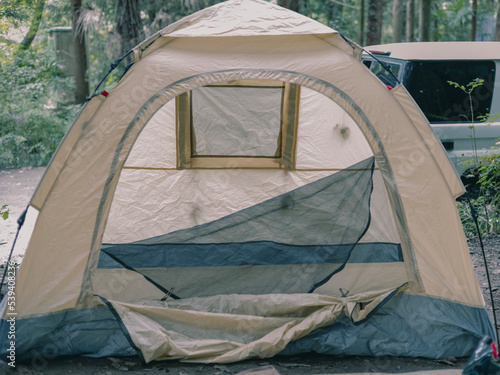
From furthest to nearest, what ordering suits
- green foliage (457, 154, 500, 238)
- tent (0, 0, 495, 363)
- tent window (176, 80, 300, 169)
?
green foliage (457, 154, 500, 238)
tent window (176, 80, 300, 169)
tent (0, 0, 495, 363)

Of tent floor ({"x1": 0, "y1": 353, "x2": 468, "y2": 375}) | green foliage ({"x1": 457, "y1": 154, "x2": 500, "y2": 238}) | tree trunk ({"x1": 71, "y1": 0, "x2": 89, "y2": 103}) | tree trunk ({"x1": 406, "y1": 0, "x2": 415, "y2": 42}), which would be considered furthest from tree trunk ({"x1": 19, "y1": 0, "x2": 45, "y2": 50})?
tent floor ({"x1": 0, "y1": 353, "x2": 468, "y2": 375})

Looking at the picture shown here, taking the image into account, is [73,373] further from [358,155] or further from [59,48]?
[59,48]

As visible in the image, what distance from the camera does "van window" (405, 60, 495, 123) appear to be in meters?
5.26

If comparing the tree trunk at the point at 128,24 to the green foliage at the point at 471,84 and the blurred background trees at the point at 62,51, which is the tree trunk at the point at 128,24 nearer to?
the blurred background trees at the point at 62,51

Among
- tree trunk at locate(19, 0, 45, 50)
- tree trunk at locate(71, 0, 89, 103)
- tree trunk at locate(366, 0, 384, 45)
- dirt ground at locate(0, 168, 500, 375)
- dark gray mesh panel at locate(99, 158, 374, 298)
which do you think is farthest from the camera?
tree trunk at locate(71, 0, 89, 103)

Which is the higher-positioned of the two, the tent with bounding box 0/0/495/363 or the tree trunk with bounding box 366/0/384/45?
the tree trunk with bounding box 366/0/384/45

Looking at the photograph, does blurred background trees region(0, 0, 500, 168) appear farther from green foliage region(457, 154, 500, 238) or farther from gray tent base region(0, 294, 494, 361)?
gray tent base region(0, 294, 494, 361)

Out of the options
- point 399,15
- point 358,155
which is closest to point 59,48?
point 399,15

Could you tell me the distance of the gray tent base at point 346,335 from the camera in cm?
307

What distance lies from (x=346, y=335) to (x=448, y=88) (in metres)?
3.11

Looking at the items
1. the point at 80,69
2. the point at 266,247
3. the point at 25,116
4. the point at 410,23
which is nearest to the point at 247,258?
the point at 266,247

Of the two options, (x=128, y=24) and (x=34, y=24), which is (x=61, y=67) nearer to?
(x=34, y=24)

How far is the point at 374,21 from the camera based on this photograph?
9047mm

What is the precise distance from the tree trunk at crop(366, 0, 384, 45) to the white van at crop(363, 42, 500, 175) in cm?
371
